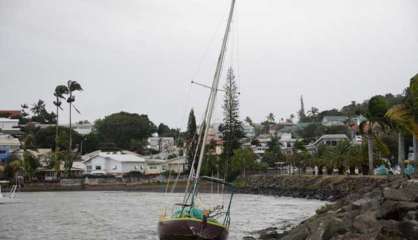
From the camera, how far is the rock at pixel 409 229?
22.2m

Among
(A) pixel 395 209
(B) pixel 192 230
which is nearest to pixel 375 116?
(B) pixel 192 230

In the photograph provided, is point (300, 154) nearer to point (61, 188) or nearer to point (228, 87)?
point (228, 87)

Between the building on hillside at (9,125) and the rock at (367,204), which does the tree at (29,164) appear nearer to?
the building on hillside at (9,125)

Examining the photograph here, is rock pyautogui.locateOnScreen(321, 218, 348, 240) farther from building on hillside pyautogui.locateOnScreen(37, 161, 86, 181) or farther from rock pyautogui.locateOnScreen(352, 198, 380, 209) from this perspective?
building on hillside pyautogui.locateOnScreen(37, 161, 86, 181)

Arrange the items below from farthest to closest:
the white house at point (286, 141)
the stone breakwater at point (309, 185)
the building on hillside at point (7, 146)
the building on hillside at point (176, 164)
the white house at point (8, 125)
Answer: the white house at point (286, 141) → the white house at point (8, 125) → the building on hillside at point (176, 164) → the building on hillside at point (7, 146) → the stone breakwater at point (309, 185)

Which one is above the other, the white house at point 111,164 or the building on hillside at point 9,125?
the building on hillside at point 9,125

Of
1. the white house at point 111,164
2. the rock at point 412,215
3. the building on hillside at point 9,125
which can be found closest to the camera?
the rock at point 412,215

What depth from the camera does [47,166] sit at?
134125mm

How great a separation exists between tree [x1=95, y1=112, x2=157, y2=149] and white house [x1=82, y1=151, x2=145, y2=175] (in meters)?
35.7

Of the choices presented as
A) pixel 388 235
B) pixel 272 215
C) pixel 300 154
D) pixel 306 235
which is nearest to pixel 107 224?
pixel 272 215

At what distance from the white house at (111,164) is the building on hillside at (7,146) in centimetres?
1622

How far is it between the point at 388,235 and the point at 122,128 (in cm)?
15928

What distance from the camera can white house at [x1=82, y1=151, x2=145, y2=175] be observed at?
5408 inches

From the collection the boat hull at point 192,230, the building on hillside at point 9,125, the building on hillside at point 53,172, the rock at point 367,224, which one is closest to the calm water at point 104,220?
the boat hull at point 192,230
